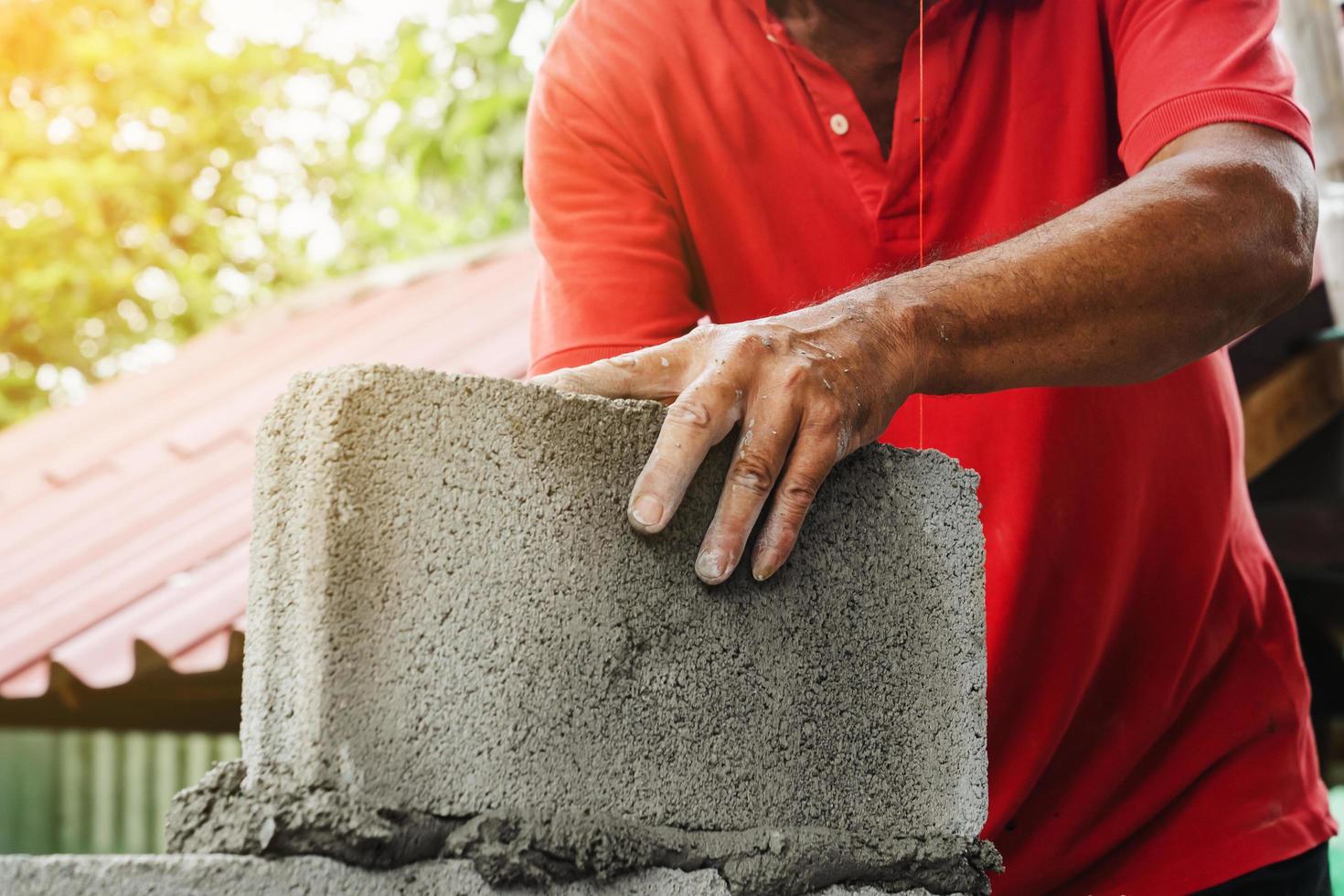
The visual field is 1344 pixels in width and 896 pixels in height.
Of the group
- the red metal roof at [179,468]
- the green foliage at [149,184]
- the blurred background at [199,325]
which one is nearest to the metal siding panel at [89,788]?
the blurred background at [199,325]

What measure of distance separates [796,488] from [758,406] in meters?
0.09

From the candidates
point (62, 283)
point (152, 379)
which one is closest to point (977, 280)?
point (152, 379)

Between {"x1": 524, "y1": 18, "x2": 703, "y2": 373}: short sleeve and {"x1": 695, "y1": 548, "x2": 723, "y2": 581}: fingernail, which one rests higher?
{"x1": 695, "y1": 548, "x2": 723, "y2": 581}: fingernail

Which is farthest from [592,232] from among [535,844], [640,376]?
[535,844]

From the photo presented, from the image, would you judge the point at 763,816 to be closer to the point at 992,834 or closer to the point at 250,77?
the point at 992,834

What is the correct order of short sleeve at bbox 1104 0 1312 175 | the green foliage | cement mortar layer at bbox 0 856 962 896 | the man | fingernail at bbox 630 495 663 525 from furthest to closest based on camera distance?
the green foliage, the man, short sleeve at bbox 1104 0 1312 175, fingernail at bbox 630 495 663 525, cement mortar layer at bbox 0 856 962 896

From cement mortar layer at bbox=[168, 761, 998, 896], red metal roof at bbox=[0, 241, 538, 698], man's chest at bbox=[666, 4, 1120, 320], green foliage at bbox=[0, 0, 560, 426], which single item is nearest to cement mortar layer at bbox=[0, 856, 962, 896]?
cement mortar layer at bbox=[168, 761, 998, 896]

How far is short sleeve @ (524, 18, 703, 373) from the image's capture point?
188 cm

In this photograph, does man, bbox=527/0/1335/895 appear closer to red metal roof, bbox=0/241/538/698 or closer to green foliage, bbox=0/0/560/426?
red metal roof, bbox=0/241/538/698

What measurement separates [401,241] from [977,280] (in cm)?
992

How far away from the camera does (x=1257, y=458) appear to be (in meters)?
3.51

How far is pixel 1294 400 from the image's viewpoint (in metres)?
3.52

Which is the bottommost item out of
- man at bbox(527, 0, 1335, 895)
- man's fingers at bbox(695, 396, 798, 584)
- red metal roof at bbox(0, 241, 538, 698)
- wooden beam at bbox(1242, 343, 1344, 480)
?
red metal roof at bbox(0, 241, 538, 698)

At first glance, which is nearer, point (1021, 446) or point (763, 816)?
point (763, 816)
